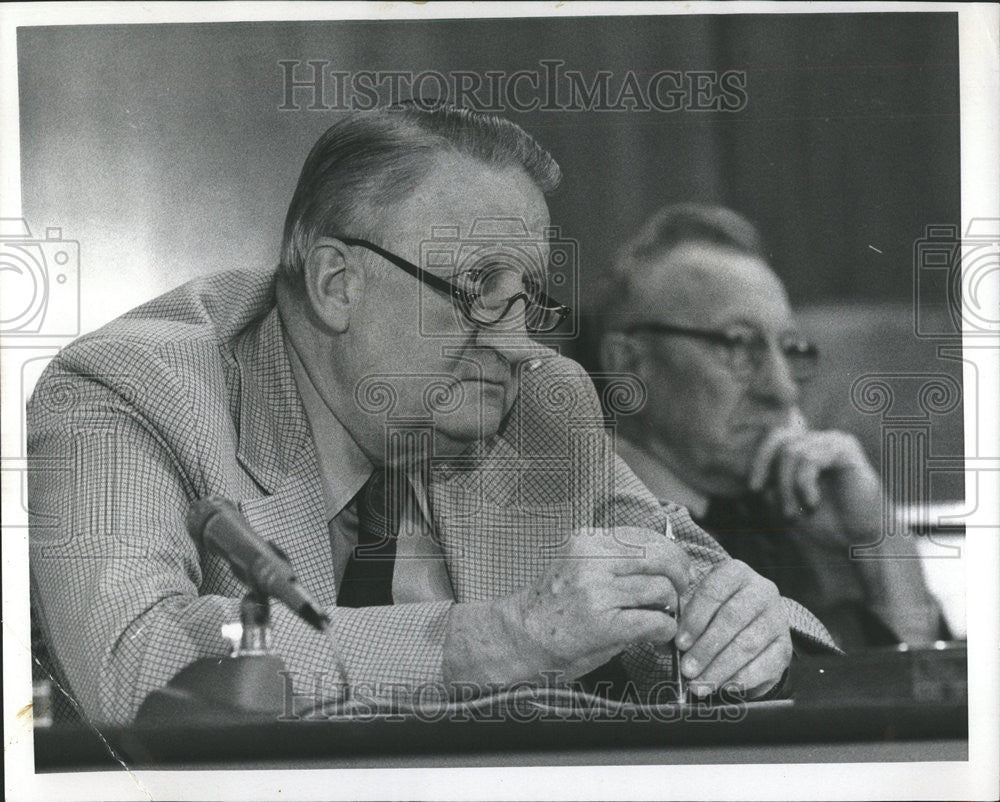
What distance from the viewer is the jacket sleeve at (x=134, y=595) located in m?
1.79

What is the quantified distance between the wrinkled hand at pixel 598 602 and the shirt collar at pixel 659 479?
0.31ft

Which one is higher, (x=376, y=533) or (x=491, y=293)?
(x=491, y=293)

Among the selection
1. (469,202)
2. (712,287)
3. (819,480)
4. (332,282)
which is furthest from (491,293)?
(819,480)

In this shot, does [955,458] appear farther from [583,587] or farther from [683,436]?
[583,587]

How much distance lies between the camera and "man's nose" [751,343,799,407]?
6.34 feet

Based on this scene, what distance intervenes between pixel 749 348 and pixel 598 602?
1.61 ft

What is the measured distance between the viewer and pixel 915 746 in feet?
6.32

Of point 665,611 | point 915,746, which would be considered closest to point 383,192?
point 665,611

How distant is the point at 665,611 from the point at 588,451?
0.28 metres

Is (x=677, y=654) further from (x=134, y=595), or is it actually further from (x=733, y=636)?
(x=134, y=595)

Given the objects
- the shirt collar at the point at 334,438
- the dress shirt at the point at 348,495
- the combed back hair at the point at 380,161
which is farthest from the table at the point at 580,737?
the combed back hair at the point at 380,161

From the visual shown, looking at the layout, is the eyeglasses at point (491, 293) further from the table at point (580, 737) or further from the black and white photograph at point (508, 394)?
the table at point (580, 737)

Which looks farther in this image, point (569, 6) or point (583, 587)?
point (569, 6)

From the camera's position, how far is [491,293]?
6.21 feet
